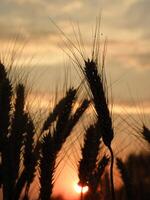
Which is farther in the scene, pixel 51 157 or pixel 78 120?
pixel 78 120

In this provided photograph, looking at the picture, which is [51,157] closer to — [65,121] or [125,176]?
[65,121]

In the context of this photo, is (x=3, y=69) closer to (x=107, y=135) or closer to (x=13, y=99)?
(x=13, y=99)

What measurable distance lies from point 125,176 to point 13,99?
1774 millimetres

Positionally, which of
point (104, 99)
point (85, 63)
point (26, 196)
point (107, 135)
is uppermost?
point (85, 63)

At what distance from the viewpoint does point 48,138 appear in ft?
14.0

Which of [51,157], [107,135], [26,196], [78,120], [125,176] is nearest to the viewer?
[107,135]

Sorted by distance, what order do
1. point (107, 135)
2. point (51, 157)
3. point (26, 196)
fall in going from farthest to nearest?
point (26, 196) < point (51, 157) < point (107, 135)

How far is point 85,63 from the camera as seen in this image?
4.00 m

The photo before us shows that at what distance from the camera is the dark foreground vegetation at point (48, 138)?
3.87m

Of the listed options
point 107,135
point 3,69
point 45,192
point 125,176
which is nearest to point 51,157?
point 45,192

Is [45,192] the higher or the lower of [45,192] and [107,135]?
the lower

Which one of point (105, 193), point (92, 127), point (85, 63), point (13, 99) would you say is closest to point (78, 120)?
point (92, 127)

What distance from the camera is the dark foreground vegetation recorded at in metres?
3.87

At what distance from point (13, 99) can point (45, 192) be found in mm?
882
